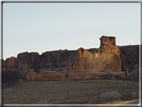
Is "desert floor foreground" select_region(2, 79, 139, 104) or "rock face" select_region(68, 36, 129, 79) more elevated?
"rock face" select_region(68, 36, 129, 79)

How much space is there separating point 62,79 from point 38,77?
4.59 meters

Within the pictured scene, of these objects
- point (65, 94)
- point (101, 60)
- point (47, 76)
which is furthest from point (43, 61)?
point (65, 94)

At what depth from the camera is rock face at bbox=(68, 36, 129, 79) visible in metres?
37.5

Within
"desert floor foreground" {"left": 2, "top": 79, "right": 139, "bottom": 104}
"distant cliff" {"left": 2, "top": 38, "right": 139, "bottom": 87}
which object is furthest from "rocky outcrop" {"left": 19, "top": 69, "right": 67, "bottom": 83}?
"distant cliff" {"left": 2, "top": 38, "right": 139, "bottom": 87}

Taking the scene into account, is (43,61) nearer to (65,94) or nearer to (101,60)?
(101,60)

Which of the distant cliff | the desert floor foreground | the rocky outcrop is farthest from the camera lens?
the distant cliff

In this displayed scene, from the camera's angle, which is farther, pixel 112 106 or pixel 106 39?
pixel 106 39

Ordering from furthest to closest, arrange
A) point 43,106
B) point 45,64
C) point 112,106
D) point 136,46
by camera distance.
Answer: point 45,64, point 136,46, point 43,106, point 112,106

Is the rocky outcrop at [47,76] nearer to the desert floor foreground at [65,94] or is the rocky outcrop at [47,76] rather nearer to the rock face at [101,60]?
the rock face at [101,60]

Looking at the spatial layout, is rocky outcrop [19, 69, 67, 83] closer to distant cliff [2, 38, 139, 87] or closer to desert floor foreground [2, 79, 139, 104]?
desert floor foreground [2, 79, 139, 104]

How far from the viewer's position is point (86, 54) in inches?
1499

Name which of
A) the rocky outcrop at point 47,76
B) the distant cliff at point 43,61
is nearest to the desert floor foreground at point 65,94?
the rocky outcrop at point 47,76

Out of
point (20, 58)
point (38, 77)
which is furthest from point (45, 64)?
point (38, 77)

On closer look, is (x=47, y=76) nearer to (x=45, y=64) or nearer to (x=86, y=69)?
(x=86, y=69)
